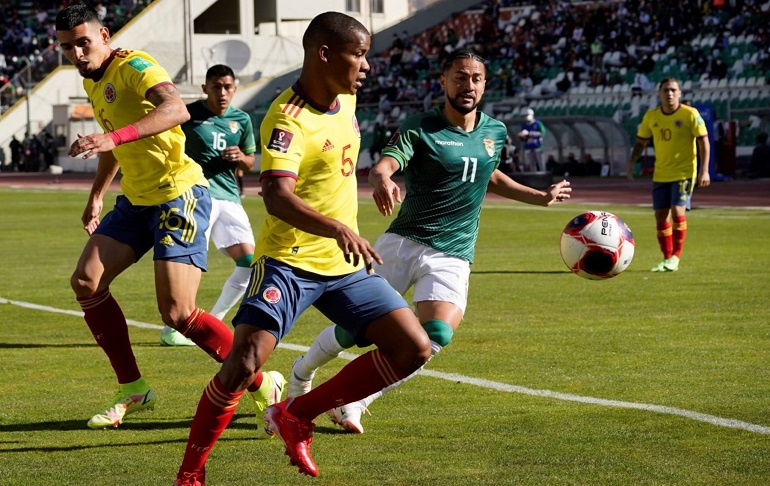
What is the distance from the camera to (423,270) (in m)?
7.10

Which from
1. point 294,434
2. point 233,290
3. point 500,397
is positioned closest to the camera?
point 294,434

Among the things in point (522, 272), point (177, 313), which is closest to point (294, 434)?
point (177, 313)

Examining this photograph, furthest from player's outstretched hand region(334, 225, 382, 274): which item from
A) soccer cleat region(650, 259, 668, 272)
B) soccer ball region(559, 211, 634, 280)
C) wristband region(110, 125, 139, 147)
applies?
soccer cleat region(650, 259, 668, 272)

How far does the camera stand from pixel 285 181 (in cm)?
527

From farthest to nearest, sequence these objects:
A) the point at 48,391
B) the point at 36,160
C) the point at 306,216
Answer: the point at 36,160, the point at 48,391, the point at 306,216

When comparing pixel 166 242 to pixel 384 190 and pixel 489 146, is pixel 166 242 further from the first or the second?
pixel 489 146

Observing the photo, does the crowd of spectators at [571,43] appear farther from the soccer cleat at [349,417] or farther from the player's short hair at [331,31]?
the player's short hair at [331,31]

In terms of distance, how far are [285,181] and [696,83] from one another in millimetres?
38250

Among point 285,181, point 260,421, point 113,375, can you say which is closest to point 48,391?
point 113,375

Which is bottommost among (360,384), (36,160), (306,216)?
(36,160)

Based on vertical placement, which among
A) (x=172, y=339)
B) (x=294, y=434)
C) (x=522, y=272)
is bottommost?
(x=522, y=272)

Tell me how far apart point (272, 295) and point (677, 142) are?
1125 centimetres

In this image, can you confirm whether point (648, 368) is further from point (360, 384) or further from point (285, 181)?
point (285, 181)

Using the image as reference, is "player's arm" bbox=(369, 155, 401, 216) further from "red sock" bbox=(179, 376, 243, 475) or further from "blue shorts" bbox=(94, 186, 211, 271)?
"blue shorts" bbox=(94, 186, 211, 271)
